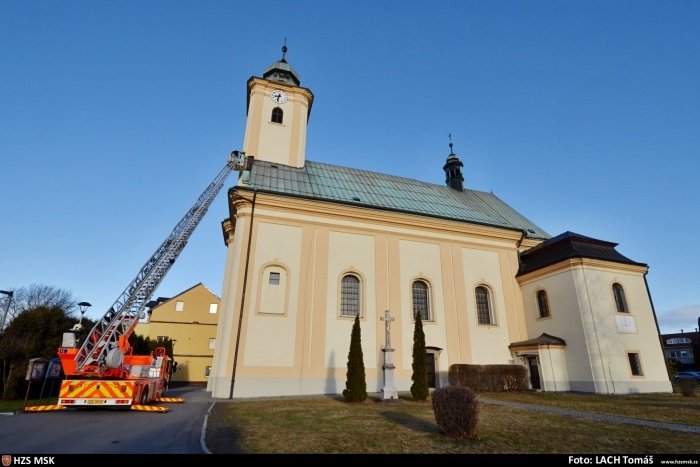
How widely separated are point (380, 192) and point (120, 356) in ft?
56.3

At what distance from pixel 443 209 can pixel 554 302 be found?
335 inches

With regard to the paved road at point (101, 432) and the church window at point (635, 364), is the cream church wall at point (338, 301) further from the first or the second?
the church window at point (635, 364)

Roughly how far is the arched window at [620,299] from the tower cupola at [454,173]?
45.8 ft

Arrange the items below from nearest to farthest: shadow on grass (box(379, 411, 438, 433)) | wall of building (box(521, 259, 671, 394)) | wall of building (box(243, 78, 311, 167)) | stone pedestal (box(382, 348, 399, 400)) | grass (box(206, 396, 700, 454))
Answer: grass (box(206, 396, 700, 454)) < shadow on grass (box(379, 411, 438, 433)) < stone pedestal (box(382, 348, 399, 400)) < wall of building (box(521, 259, 671, 394)) < wall of building (box(243, 78, 311, 167))

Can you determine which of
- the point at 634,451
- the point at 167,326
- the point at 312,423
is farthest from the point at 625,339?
the point at 167,326

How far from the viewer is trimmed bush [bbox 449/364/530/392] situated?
63.2 ft

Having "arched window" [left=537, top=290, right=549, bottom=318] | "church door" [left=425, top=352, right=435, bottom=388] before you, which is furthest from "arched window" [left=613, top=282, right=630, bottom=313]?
"church door" [left=425, top=352, right=435, bottom=388]

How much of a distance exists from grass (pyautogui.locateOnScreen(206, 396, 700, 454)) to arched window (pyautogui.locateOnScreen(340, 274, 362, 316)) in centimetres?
902

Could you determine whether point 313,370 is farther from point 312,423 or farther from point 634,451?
point 634,451

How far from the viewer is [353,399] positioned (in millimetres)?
14141

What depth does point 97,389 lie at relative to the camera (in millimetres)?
11539

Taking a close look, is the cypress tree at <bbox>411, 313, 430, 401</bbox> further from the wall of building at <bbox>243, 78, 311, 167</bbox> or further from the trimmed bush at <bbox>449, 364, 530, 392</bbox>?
the wall of building at <bbox>243, 78, 311, 167</bbox>

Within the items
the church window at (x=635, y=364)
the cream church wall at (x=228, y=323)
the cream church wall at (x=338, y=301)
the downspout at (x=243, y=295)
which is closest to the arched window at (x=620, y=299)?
the church window at (x=635, y=364)

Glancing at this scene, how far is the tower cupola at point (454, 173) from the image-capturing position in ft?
106
